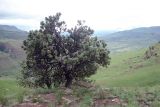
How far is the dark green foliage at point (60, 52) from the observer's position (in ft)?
107

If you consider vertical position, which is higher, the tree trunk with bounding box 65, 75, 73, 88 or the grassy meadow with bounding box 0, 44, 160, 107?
the tree trunk with bounding box 65, 75, 73, 88

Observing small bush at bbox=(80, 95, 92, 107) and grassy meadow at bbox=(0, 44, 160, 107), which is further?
grassy meadow at bbox=(0, 44, 160, 107)

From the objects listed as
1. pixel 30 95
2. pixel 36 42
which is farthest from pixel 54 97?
pixel 36 42

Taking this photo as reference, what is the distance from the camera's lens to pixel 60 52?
1342 inches

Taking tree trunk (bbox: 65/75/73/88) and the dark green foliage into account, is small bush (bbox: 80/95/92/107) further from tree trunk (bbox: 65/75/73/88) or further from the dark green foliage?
tree trunk (bbox: 65/75/73/88)

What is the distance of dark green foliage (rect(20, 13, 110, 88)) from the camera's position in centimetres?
3275

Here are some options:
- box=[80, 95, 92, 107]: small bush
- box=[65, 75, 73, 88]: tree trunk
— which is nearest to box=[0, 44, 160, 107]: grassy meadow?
box=[80, 95, 92, 107]: small bush

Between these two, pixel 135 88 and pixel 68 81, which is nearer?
pixel 135 88

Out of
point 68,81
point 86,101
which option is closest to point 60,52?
point 68,81

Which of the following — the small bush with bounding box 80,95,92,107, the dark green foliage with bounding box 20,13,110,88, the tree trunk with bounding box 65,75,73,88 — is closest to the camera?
the small bush with bounding box 80,95,92,107

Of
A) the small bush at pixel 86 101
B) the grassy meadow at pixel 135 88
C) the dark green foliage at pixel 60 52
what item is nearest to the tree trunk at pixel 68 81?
the dark green foliage at pixel 60 52

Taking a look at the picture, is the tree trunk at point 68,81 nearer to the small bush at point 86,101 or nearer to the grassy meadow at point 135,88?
the grassy meadow at point 135,88

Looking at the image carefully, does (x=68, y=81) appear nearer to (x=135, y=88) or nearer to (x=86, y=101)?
(x=135, y=88)

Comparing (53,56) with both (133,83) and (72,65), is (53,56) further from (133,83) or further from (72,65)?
(133,83)
